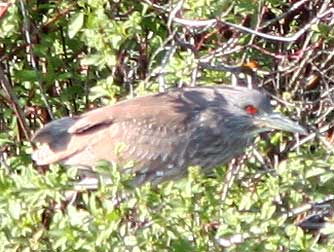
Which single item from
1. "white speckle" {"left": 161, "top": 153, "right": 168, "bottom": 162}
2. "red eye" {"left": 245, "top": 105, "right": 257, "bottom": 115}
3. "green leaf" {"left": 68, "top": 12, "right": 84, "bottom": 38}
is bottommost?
"white speckle" {"left": 161, "top": 153, "right": 168, "bottom": 162}

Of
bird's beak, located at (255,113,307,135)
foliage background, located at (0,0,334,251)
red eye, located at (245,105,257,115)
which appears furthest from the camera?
red eye, located at (245,105,257,115)

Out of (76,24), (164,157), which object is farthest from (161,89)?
(76,24)

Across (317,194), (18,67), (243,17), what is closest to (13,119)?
(18,67)

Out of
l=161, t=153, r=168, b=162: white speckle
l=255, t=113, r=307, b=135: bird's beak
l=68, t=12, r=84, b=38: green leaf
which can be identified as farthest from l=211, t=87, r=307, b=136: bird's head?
l=68, t=12, r=84, b=38: green leaf

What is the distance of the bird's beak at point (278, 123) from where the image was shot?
5504 mm

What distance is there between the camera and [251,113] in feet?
19.4

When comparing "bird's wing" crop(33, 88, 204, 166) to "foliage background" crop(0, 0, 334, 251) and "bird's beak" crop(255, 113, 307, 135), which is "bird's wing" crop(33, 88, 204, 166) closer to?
"foliage background" crop(0, 0, 334, 251)

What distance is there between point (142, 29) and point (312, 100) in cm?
80

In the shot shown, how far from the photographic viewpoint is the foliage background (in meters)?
4.46

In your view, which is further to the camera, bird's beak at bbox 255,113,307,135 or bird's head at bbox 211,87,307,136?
bird's head at bbox 211,87,307,136

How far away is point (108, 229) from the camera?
4.30 m

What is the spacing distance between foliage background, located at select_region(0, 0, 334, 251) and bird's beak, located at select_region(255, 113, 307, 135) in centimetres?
7

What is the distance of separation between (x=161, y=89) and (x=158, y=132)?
0.55 feet

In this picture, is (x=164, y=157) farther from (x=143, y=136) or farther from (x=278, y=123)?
(x=278, y=123)
